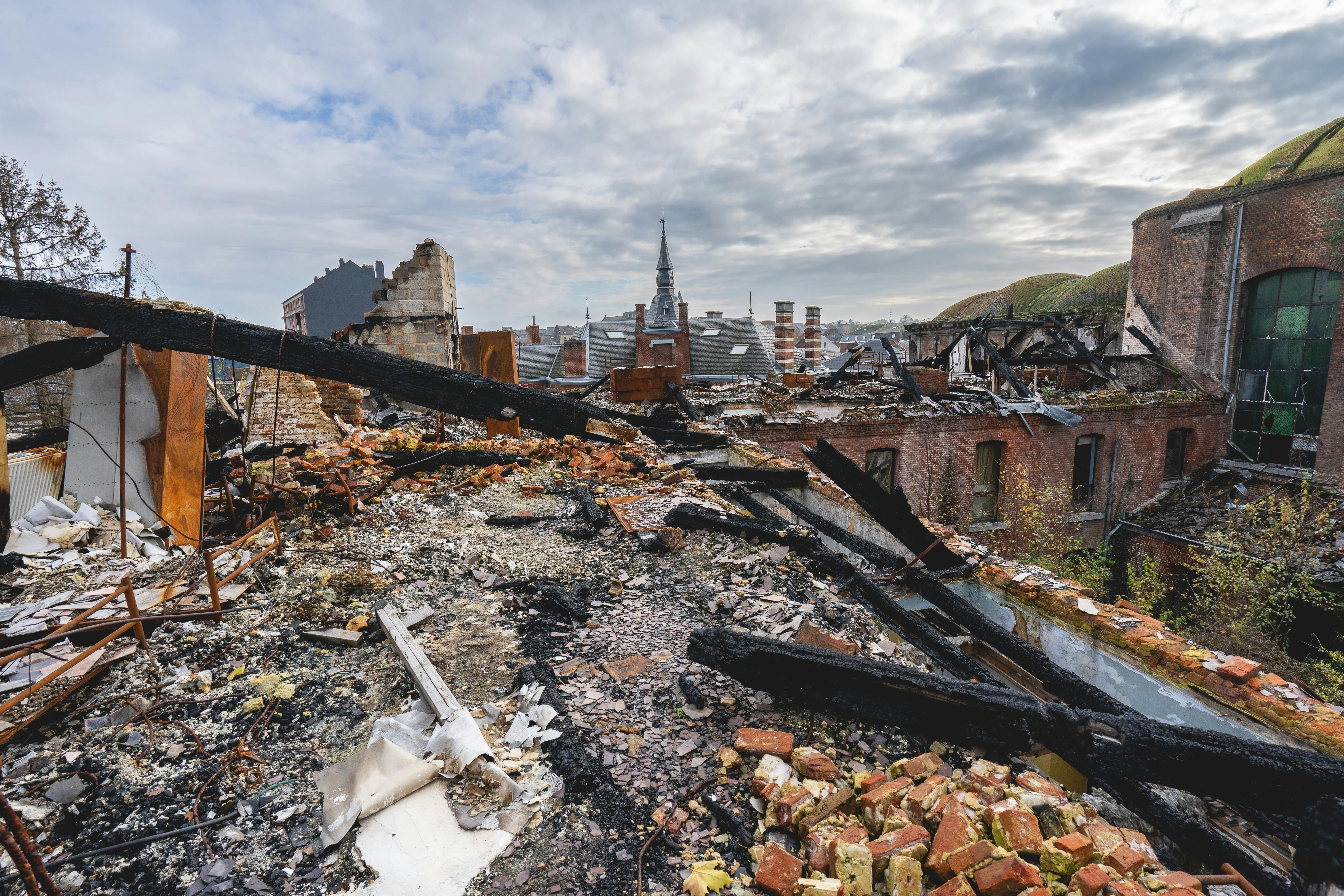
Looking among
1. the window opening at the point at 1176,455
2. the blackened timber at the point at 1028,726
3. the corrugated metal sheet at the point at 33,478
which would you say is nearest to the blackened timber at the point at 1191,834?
the blackened timber at the point at 1028,726

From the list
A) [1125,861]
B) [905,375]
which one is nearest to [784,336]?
[905,375]

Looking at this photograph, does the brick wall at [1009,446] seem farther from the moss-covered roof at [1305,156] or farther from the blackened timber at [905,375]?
Result: the moss-covered roof at [1305,156]

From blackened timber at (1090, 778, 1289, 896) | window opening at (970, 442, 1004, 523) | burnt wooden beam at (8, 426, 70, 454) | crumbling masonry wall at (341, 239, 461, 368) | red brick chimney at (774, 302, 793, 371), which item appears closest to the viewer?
blackened timber at (1090, 778, 1289, 896)

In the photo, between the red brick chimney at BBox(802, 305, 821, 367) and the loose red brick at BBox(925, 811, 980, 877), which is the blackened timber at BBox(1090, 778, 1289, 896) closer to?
the loose red brick at BBox(925, 811, 980, 877)

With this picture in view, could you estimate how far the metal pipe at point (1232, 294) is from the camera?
16.2 m

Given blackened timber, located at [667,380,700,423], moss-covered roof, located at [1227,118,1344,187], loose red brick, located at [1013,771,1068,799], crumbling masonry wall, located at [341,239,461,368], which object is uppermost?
moss-covered roof, located at [1227,118,1344,187]

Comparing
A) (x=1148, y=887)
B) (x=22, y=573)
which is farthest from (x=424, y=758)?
(x=22, y=573)

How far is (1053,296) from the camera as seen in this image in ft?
90.6

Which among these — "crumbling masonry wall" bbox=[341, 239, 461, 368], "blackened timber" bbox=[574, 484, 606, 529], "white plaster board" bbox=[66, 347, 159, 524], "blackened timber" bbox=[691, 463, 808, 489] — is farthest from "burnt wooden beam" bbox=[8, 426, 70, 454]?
"blackened timber" bbox=[691, 463, 808, 489]

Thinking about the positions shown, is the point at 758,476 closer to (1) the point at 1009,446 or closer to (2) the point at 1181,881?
(2) the point at 1181,881

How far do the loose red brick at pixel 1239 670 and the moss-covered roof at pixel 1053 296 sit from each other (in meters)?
22.2

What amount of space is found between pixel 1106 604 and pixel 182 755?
5.50 meters

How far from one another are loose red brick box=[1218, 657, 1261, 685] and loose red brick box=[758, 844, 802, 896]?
9.60ft

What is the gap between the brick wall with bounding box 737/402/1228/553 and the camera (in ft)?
45.0
